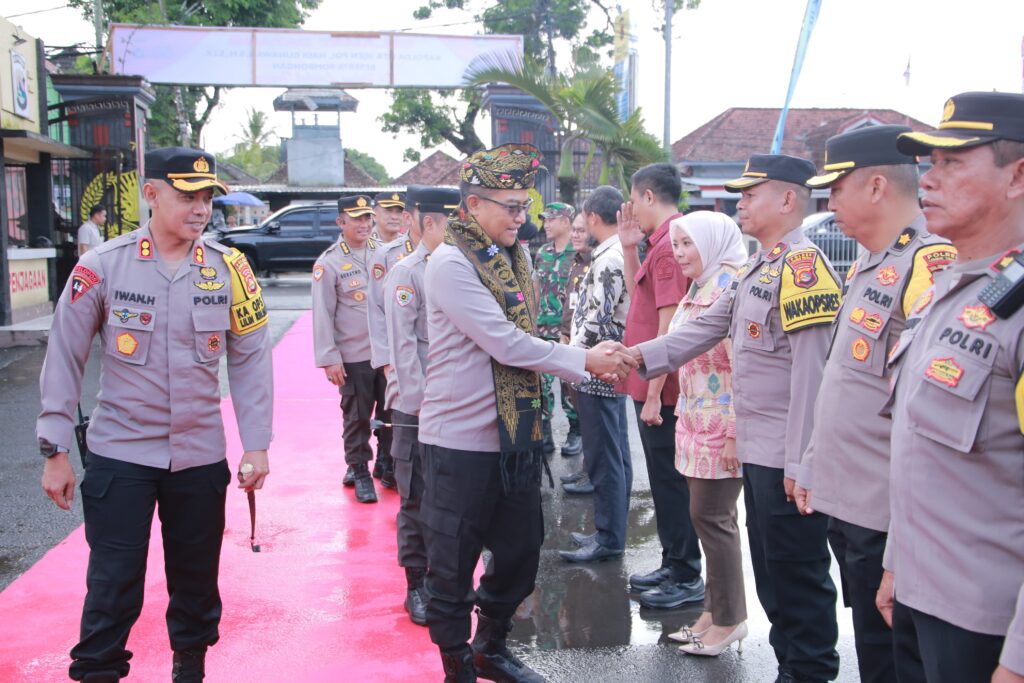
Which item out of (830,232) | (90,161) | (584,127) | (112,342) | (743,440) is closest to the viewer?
(112,342)

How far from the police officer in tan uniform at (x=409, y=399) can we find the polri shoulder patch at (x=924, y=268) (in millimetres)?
2345

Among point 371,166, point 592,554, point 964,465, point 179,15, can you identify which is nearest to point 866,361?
point 964,465

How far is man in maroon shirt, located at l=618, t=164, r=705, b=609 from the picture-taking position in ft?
14.5

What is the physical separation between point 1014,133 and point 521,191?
183cm

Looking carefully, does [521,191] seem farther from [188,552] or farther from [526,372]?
[188,552]

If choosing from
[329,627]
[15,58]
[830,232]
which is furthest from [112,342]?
[830,232]

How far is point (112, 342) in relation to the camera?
3223 millimetres

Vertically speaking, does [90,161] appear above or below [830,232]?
above

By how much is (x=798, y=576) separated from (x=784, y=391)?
67cm

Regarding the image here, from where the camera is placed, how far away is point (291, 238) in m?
22.5

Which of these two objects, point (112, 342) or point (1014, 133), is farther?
point (112, 342)

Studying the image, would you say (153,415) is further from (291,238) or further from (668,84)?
(291,238)

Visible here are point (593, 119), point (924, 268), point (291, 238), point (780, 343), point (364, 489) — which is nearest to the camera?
point (924, 268)

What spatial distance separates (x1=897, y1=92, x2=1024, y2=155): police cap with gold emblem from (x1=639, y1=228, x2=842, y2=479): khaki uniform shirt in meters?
1.12
